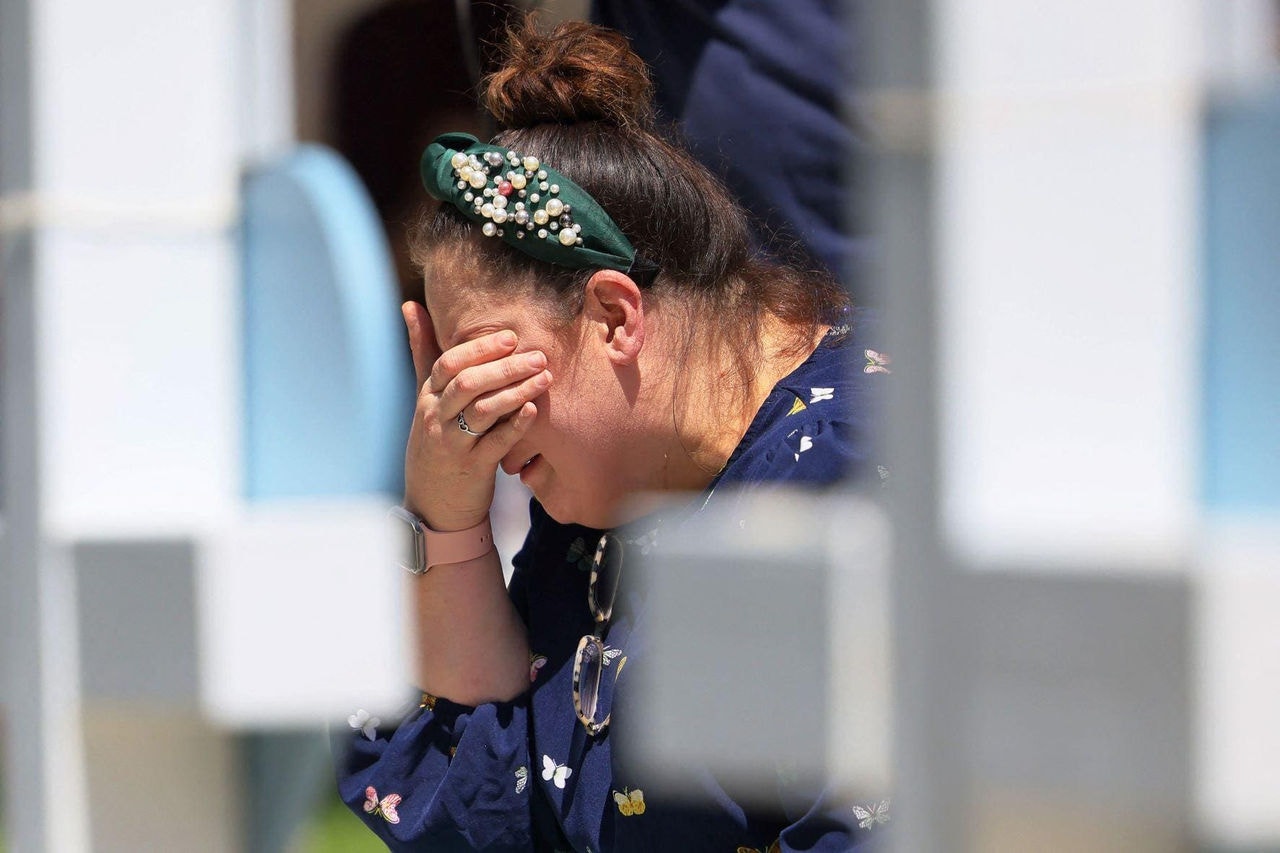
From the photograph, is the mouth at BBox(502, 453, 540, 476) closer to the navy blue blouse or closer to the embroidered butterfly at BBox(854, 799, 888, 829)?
the navy blue blouse

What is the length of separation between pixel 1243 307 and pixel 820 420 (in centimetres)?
95

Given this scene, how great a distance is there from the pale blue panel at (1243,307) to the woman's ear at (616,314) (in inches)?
41.8

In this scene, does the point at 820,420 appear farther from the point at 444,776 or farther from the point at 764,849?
the point at 444,776

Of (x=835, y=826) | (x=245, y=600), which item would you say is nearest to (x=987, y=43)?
(x=245, y=600)

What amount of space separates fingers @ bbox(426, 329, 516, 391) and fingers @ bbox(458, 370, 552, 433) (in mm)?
18

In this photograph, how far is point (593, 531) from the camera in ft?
5.84

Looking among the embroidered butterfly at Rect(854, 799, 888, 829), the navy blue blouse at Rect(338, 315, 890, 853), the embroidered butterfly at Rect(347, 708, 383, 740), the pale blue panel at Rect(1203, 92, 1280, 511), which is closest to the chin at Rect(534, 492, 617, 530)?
the navy blue blouse at Rect(338, 315, 890, 853)

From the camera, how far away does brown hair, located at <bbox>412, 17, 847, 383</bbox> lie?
159 cm

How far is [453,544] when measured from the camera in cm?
179

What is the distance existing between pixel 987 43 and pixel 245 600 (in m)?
0.53

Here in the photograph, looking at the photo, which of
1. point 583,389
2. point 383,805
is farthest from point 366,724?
point 583,389

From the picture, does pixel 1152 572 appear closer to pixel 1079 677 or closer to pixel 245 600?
pixel 1079 677

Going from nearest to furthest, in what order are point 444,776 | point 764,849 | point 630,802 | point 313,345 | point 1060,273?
point 1060,273, point 313,345, point 764,849, point 630,802, point 444,776

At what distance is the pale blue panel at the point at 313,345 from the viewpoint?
3.37 ft
